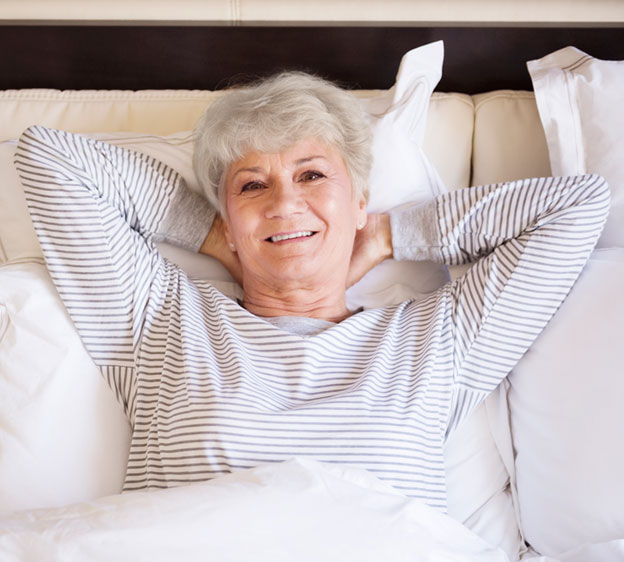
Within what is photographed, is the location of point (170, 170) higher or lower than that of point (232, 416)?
higher

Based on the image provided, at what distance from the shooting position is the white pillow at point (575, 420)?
3.62 ft

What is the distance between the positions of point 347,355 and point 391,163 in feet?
1.66

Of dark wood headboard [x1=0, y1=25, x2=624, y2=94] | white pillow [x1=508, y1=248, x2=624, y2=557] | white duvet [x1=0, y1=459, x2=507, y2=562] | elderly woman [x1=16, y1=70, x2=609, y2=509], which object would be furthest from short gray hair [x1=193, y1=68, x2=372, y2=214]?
white duvet [x1=0, y1=459, x2=507, y2=562]

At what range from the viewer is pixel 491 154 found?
1671 mm

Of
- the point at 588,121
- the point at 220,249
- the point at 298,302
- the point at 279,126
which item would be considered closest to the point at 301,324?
the point at 298,302

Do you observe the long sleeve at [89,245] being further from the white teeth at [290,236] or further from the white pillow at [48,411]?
the white teeth at [290,236]

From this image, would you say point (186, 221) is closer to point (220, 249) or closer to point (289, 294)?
point (220, 249)

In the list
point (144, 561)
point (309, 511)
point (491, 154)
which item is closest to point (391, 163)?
point (491, 154)

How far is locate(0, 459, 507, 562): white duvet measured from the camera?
0.83 m

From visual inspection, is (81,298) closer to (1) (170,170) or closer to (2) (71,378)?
(2) (71,378)

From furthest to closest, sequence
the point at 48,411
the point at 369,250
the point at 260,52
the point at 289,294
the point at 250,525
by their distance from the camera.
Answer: the point at 260,52 → the point at 369,250 → the point at 289,294 → the point at 48,411 → the point at 250,525

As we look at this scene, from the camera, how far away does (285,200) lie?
1293mm

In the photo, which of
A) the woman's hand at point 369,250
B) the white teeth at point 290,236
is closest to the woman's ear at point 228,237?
the white teeth at point 290,236

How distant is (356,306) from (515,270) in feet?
1.26
